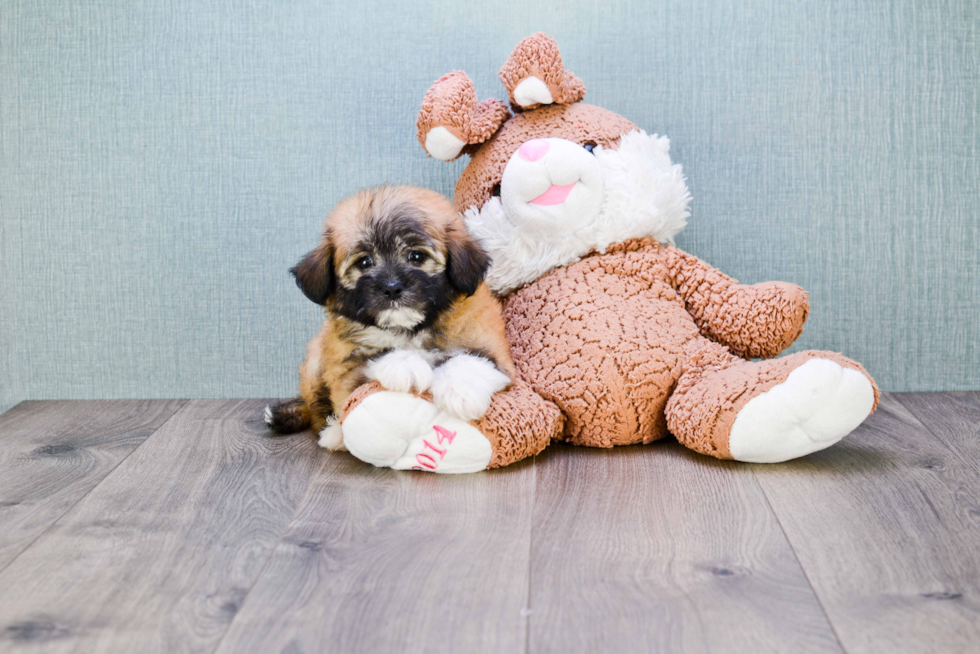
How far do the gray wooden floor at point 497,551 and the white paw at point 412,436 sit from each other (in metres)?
0.04

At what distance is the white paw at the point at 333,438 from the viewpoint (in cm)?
194

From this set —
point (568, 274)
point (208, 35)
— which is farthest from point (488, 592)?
point (208, 35)

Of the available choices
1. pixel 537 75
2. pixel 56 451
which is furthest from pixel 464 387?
pixel 56 451

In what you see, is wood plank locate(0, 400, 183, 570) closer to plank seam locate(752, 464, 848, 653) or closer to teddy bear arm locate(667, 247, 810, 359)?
plank seam locate(752, 464, 848, 653)

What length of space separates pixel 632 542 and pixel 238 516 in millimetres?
743

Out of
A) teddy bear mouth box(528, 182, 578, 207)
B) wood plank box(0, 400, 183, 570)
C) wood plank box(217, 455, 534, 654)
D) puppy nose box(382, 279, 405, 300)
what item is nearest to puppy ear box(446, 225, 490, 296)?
puppy nose box(382, 279, 405, 300)

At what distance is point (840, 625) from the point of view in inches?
45.7

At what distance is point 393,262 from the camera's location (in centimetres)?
173

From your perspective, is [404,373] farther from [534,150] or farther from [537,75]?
[537,75]

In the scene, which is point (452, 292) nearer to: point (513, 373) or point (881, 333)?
point (513, 373)

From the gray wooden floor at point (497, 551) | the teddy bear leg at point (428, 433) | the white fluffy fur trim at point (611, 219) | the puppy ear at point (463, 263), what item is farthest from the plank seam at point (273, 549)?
the white fluffy fur trim at point (611, 219)

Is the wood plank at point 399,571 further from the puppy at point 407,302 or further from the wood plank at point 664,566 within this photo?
the puppy at point 407,302

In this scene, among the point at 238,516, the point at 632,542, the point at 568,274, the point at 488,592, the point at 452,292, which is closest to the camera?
the point at 488,592

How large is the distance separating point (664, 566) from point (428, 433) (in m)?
0.60
